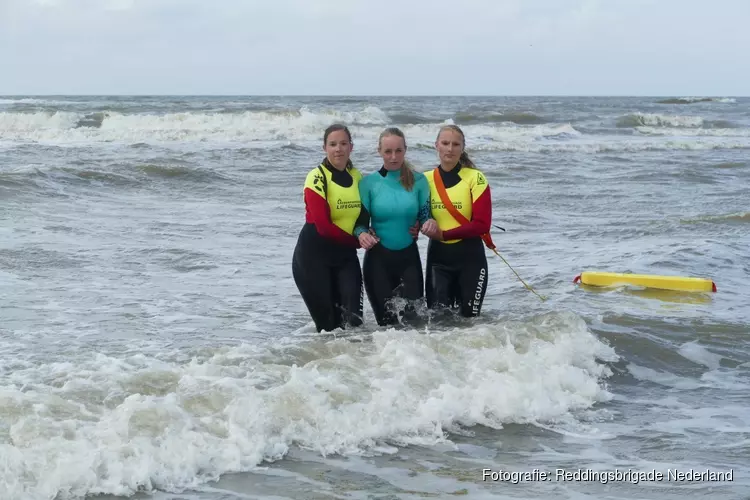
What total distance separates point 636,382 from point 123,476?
3446 millimetres

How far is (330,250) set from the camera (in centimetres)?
614

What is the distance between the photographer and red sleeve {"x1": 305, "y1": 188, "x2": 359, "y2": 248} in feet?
19.4

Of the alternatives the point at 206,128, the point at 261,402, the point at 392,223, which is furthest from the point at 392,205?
the point at 206,128

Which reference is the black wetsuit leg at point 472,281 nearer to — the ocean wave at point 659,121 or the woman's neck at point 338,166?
the woman's neck at point 338,166

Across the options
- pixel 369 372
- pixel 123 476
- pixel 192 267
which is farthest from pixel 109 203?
pixel 123 476

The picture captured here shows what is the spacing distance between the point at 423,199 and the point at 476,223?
0.41 meters

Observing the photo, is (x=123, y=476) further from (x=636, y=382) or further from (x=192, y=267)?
(x=192, y=267)

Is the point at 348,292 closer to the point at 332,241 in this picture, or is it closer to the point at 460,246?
the point at 332,241

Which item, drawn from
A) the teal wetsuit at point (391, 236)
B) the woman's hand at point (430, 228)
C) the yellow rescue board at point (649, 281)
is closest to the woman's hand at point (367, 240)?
the teal wetsuit at point (391, 236)

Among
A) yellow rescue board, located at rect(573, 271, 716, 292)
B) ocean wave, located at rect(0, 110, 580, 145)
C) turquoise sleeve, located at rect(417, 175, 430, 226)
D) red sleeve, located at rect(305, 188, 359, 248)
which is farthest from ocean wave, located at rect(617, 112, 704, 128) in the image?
red sleeve, located at rect(305, 188, 359, 248)

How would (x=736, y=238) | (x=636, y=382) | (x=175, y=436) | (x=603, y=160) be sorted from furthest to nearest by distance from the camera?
(x=603, y=160)
(x=736, y=238)
(x=636, y=382)
(x=175, y=436)

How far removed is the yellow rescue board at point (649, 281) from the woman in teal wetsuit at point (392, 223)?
9.55 feet

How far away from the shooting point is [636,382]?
5906 millimetres

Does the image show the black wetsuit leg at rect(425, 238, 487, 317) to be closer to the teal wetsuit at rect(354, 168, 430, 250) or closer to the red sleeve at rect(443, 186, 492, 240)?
the red sleeve at rect(443, 186, 492, 240)
